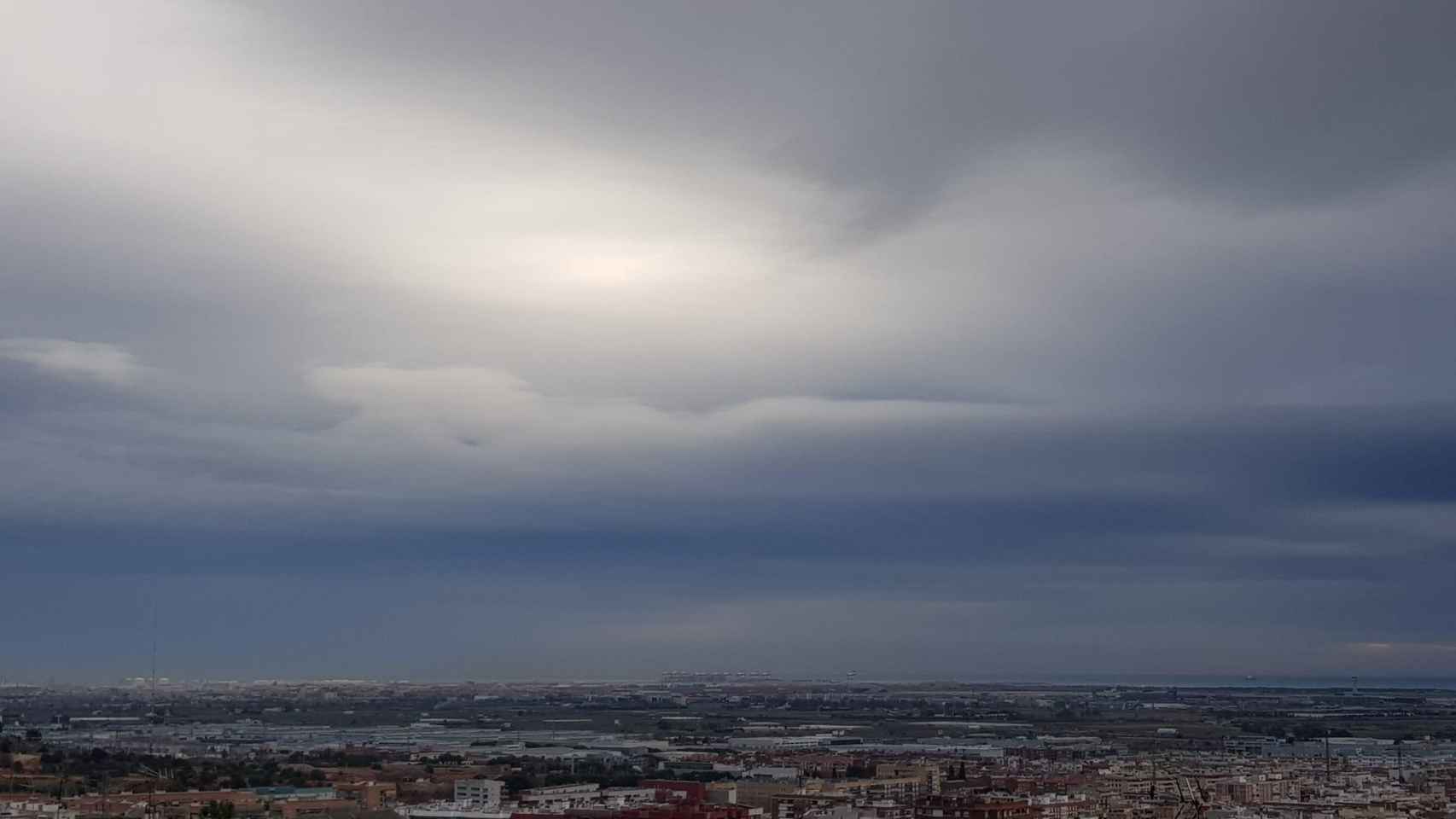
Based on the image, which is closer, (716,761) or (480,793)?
(480,793)

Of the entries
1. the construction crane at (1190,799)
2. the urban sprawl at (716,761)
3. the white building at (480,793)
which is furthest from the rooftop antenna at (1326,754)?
the white building at (480,793)

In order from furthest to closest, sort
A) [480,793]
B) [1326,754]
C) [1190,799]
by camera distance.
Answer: [1326,754] < [480,793] < [1190,799]

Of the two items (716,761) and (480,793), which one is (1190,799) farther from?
(716,761)

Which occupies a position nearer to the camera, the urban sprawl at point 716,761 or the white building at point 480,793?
the urban sprawl at point 716,761

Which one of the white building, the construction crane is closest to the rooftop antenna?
the construction crane

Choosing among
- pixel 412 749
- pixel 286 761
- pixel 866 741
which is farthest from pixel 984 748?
pixel 286 761

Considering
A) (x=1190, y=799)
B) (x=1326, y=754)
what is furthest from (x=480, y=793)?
(x=1326, y=754)

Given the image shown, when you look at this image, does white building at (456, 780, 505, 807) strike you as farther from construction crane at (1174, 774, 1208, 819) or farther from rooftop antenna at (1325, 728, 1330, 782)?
rooftop antenna at (1325, 728, 1330, 782)

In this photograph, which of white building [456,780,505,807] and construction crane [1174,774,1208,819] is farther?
white building [456,780,505,807]

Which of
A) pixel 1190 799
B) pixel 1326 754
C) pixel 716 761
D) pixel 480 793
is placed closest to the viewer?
pixel 1190 799

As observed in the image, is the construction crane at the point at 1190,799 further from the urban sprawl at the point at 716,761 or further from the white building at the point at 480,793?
the white building at the point at 480,793

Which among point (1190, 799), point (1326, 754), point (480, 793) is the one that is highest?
point (1190, 799)

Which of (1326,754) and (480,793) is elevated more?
(480,793)
